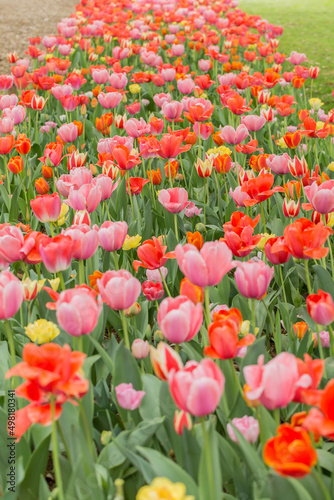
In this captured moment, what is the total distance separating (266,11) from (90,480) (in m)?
14.9

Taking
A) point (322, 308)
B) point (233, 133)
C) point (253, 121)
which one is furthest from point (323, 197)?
point (253, 121)

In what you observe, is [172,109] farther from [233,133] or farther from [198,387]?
[198,387]

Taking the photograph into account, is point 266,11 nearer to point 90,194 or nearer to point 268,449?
point 90,194

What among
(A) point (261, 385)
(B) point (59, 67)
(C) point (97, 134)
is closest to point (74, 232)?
(A) point (261, 385)

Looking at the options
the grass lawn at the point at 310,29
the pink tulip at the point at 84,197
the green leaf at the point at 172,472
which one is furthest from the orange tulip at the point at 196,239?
the grass lawn at the point at 310,29

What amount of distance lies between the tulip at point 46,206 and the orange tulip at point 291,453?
135 centimetres

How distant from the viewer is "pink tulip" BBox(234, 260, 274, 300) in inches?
58.0

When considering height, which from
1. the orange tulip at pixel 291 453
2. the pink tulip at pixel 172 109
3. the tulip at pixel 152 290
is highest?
the pink tulip at pixel 172 109

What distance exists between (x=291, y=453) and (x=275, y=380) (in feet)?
0.43

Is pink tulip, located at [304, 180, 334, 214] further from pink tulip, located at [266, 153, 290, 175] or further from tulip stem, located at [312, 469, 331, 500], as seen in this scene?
tulip stem, located at [312, 469, 331, 500]

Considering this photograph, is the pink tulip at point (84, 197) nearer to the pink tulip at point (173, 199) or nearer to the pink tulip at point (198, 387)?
the pink tulip at point (173, 199)

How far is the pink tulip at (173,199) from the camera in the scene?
223 cm

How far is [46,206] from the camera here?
202cm

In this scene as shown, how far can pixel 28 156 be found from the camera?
12.9 ft
